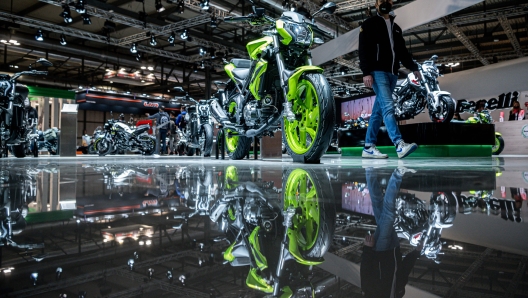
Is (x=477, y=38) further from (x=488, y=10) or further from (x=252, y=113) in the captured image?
(x=252, y=113)

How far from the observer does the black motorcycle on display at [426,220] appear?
521mm

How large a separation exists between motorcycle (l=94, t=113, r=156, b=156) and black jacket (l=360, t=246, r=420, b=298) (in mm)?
12698

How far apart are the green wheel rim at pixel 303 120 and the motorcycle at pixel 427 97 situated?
3.87m

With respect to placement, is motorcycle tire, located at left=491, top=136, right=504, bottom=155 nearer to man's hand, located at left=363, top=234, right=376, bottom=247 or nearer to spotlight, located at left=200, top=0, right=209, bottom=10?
spotlight, located at left=200, top=0, right=209, bottom=10

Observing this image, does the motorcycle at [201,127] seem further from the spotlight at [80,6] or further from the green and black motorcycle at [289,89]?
the spotlight at [80,6]

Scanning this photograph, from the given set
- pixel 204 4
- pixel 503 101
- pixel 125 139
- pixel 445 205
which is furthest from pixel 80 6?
pixel 503 101

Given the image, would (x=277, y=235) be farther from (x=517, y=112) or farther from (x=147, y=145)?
(x=517, y=112)

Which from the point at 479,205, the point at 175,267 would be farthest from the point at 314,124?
the point at 175,267

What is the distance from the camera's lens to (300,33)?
3.47 m

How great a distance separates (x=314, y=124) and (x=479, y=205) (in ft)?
8.10

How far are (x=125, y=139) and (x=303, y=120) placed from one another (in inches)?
405

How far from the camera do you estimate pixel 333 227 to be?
66cm

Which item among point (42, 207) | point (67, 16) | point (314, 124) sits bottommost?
point (42, 207)

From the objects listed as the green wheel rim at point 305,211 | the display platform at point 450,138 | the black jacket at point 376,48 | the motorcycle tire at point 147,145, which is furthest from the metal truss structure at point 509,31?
the green wheel rim at point 305,211
